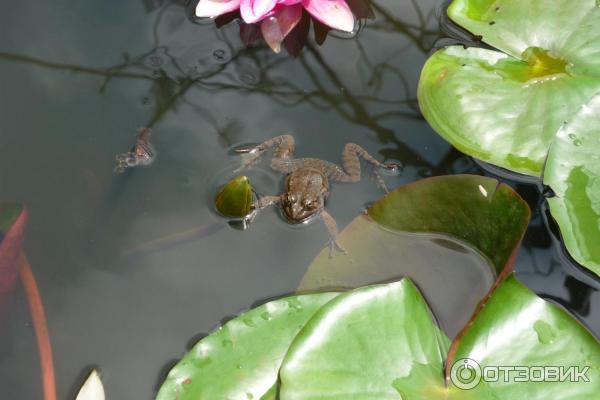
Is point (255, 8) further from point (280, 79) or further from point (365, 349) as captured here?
point (365, 349)

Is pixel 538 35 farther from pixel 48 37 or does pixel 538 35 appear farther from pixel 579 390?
pixel 48 37

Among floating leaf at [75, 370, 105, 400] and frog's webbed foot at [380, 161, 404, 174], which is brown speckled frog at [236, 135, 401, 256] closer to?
frog's webbed foot at [380, 161, 404, 174]

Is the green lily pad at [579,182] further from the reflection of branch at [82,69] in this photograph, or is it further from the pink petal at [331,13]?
the reflection of branch at [82,69]

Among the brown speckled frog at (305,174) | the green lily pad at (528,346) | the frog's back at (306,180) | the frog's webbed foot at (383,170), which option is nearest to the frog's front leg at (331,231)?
the brown speckled frog at (305,174)

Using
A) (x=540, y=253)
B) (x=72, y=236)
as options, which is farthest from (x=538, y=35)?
(x=72, y=236)

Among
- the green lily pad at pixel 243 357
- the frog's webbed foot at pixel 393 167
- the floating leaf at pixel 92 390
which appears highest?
the frog's webbed foot at pixel 393 167

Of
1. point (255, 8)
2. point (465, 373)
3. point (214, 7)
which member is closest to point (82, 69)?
point (214, 7)
